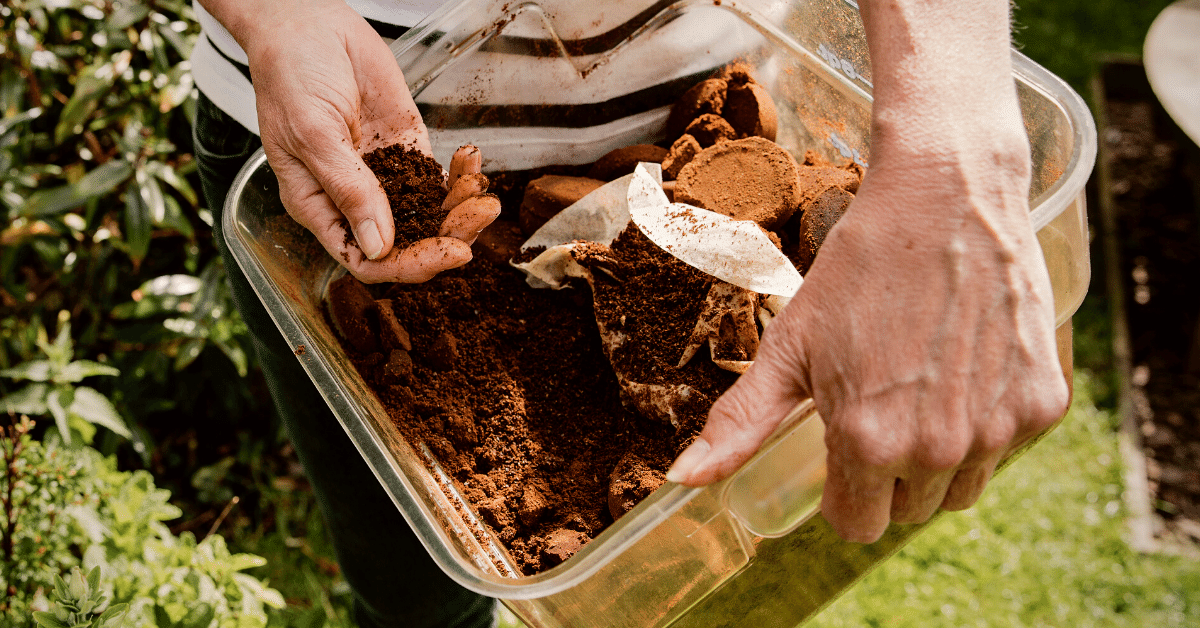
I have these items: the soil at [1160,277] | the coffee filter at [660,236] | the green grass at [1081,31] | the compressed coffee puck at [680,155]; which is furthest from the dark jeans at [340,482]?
the green grass at [1081,31]

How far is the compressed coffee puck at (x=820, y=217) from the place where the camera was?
0.83m

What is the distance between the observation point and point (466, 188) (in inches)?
34.1

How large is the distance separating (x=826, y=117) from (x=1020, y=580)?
127cm

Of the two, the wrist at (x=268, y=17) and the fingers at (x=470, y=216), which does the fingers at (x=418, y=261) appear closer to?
the fingers at (x=470, y=216)

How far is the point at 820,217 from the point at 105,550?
1006 millimetres

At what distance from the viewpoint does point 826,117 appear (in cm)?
99

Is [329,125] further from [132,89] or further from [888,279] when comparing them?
[132,89]

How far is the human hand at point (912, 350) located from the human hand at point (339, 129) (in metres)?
0.37

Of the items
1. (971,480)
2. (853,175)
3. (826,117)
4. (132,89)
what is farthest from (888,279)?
(132,89)

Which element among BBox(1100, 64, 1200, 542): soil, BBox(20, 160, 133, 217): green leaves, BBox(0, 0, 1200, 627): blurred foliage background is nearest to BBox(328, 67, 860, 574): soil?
BBox(0, 0, 1200, 627): blurred foliage background

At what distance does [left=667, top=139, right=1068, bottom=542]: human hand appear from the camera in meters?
0.58

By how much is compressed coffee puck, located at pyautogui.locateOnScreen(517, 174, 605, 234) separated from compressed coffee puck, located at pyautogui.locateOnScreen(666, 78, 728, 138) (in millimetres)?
129

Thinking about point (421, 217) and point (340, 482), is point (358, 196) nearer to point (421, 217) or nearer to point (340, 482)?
point (421, 217)

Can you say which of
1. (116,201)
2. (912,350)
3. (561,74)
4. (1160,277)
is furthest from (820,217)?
(1160,277)
